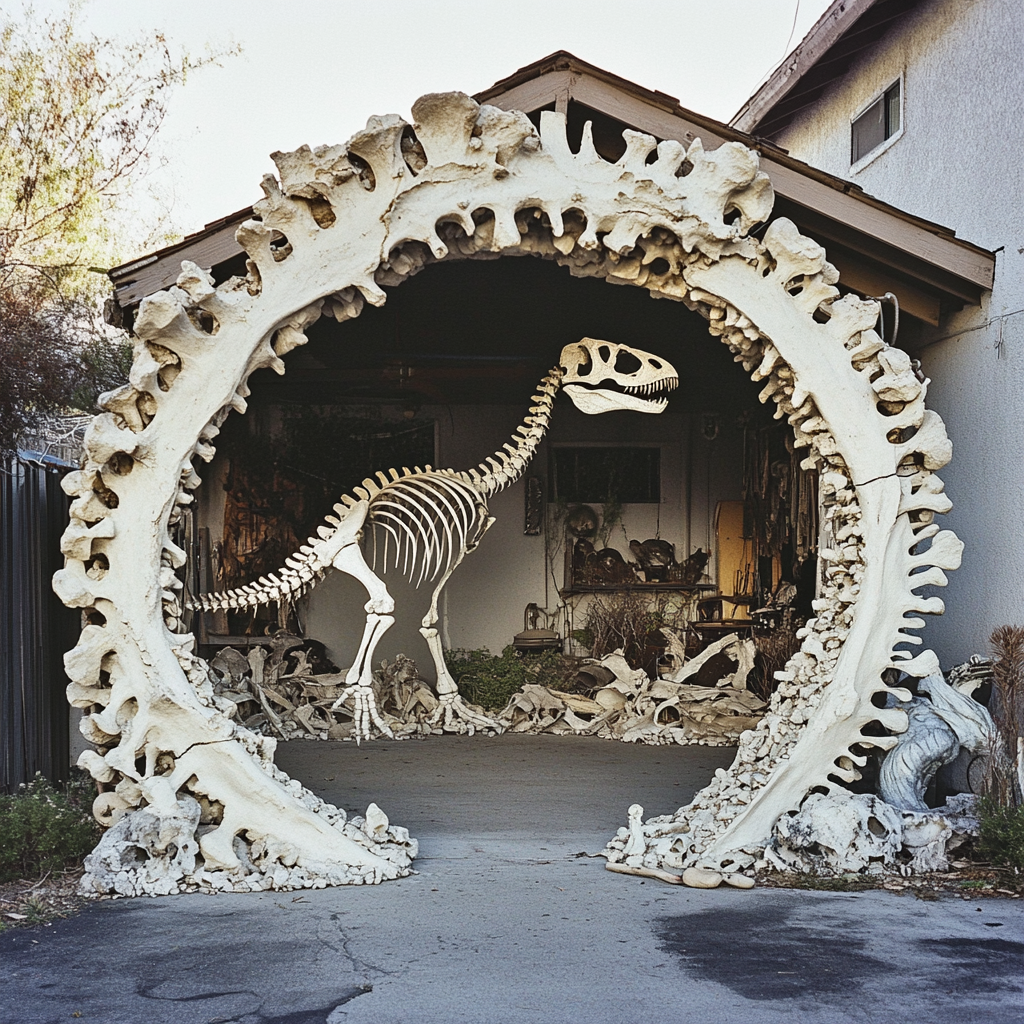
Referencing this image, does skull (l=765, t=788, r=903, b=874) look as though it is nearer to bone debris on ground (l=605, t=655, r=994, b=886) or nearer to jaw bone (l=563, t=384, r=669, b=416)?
bone debris on ground (l=605, t=655, r=994, b=886)

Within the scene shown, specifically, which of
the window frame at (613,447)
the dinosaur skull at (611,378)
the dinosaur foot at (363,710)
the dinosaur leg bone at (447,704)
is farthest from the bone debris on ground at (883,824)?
the window frame at (613,447)

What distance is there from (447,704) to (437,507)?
1786mm

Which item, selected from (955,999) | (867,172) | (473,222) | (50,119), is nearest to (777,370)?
(473,222)

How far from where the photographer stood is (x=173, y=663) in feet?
17.2

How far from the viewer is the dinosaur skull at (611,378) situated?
25.9 ft

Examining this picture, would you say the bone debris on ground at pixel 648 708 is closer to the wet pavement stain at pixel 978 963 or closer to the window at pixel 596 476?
the window at pixel 596 476

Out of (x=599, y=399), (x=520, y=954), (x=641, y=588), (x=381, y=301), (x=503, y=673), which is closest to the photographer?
(x=520, y=954)

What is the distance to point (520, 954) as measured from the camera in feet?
13.9

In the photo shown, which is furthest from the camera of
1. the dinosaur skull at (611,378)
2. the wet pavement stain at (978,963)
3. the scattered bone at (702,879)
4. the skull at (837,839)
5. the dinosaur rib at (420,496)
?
the dinosaur rib at (420,496)

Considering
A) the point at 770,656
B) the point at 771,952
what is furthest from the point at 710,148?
the point at 770,656

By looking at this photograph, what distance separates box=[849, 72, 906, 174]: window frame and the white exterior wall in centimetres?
31

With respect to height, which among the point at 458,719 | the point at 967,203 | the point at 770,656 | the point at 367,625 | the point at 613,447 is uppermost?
the point at 967,203

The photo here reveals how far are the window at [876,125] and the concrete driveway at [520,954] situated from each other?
22.2ft

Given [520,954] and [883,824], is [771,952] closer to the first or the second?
[520,954]
